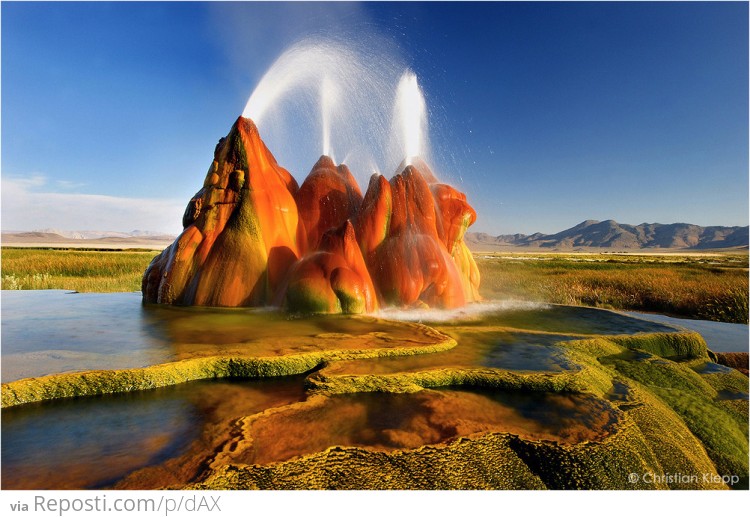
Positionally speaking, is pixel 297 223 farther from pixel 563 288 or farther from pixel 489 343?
pixel 563 288

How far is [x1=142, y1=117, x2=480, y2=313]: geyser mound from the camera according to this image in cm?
1120

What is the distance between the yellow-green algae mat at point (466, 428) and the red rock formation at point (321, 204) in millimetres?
6804

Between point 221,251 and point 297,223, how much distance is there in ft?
8.44

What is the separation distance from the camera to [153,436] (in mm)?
4098

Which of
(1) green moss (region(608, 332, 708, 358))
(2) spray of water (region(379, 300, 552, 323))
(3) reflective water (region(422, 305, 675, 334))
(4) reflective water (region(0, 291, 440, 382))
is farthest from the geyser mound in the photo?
(1) green moss (region(608, 332, 708, 358))

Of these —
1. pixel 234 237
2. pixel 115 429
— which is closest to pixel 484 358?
pixel 115 429

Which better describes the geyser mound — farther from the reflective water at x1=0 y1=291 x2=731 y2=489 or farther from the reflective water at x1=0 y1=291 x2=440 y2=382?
the reflective water at x1=0 y1=291 x2=731 y2=489

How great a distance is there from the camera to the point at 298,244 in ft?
42.9

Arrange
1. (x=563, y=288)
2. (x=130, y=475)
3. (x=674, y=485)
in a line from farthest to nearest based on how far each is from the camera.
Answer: (x=563, y=288), (x=674, y=485), (x=130, y=475)

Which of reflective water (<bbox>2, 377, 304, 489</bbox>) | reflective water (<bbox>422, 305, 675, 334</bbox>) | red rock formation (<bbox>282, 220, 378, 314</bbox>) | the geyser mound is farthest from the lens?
the geyser mound

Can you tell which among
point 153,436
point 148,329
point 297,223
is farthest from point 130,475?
point 297,223

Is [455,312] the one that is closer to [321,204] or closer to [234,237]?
[321,204]

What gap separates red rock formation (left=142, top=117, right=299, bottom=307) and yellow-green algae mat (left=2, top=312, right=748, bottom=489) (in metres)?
5.33

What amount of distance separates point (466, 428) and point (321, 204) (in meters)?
10.5
